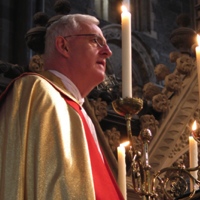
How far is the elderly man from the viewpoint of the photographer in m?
1.96

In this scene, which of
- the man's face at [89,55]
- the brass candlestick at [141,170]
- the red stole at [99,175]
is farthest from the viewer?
the man's face at [89,55]

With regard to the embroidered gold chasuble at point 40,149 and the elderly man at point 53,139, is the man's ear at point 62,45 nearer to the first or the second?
the elderly man at point 53,139

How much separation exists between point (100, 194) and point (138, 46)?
9.67 meters

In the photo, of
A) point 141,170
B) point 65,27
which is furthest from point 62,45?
point 141,170

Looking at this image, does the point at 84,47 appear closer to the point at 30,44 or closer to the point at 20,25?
the point at 30,44

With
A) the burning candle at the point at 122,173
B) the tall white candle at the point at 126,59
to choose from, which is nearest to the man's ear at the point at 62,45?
the tall white candle at the point at 126,59

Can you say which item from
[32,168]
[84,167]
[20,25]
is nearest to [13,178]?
[32,168]

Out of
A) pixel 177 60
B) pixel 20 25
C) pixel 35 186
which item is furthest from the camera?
pixel 20 25

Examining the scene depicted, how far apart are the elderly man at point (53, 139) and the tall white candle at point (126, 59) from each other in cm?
10

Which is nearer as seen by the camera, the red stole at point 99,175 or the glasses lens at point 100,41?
the red stole at point 99,175

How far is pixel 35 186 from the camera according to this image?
196 centimetres

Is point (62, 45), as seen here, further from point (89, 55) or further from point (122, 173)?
point (122, 173)

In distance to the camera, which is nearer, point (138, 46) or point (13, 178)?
point (13, 178)

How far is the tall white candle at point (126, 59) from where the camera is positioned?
7.53 feet
